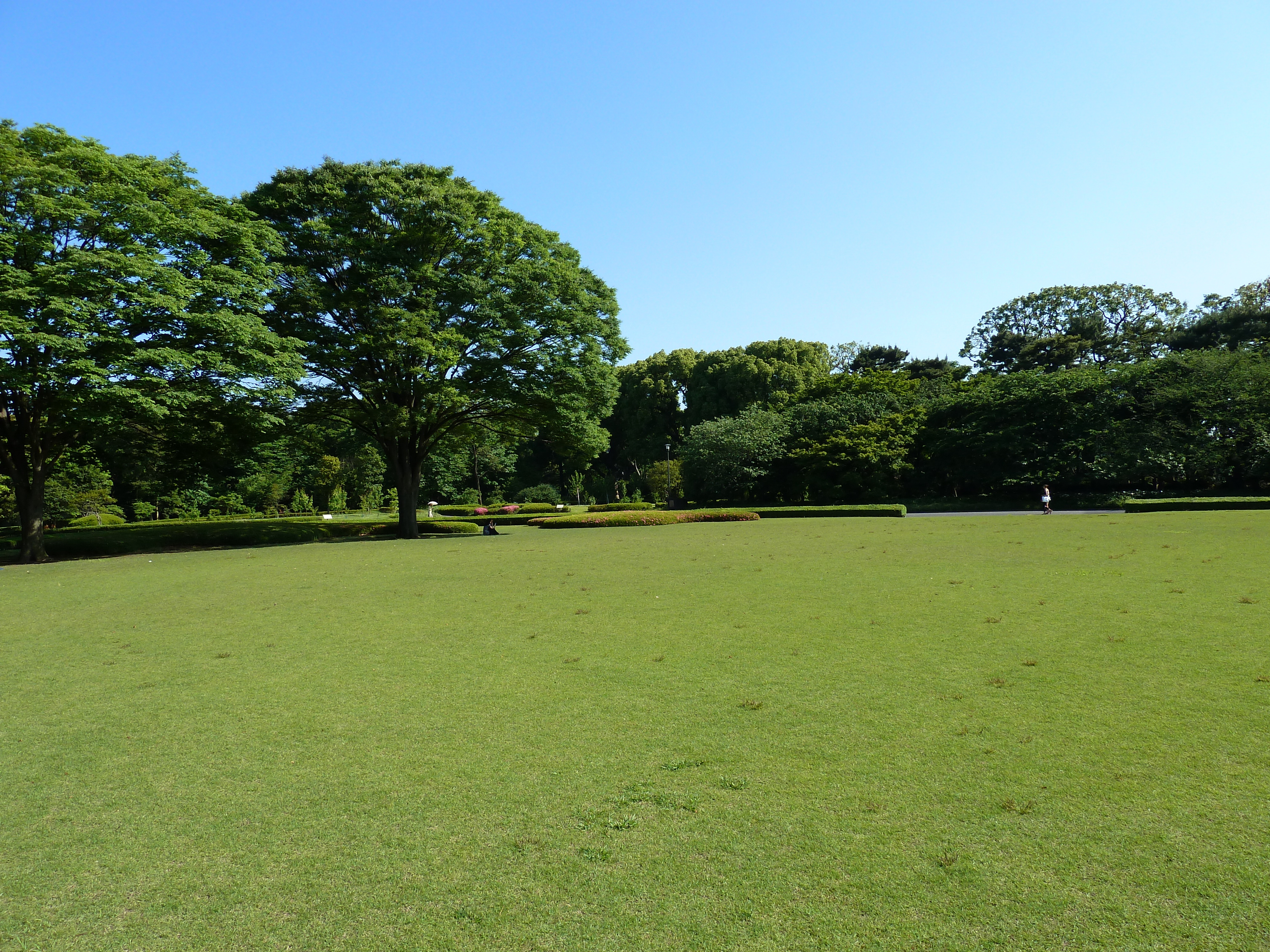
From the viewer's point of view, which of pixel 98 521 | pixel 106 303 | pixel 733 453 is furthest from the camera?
pixel 733 453

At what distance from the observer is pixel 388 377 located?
28.9 metres

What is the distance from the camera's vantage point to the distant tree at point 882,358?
7094cm

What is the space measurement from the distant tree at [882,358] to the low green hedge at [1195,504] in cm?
3824

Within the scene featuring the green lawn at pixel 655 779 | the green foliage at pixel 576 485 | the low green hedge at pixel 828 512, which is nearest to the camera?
the green lawn at pixel 655 779

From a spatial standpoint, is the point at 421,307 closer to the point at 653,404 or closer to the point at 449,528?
the point at 449,528

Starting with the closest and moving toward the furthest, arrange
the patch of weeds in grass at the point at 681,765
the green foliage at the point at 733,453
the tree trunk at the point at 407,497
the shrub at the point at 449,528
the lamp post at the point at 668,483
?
the patch of weeds in grass at the point at 681,765 → the tree trunk at the point at 407,497 → the shrub at the point at 449,528 → the green foliage at the point at 733,453 → the lamp post at the point at 668,483

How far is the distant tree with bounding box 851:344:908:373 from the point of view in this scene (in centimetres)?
7094

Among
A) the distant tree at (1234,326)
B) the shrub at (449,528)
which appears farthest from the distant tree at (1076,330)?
the shrub at (449,528)

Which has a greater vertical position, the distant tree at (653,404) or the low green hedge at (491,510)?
the distant tree at (653,404)

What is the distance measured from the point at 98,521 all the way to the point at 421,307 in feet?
94.7

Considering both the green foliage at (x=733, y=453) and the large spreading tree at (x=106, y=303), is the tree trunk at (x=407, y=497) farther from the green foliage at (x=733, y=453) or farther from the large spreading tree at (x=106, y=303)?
the green foliage at (x=733, y=453)

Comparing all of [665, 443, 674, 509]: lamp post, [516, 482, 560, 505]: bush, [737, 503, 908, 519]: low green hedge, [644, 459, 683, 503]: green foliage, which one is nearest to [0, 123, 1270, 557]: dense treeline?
[665, 443, 674, 509]: lamp post

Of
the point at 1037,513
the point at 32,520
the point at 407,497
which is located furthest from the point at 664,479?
the point at 32,520

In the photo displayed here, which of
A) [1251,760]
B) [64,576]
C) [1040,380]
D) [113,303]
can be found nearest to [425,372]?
[113,303]
